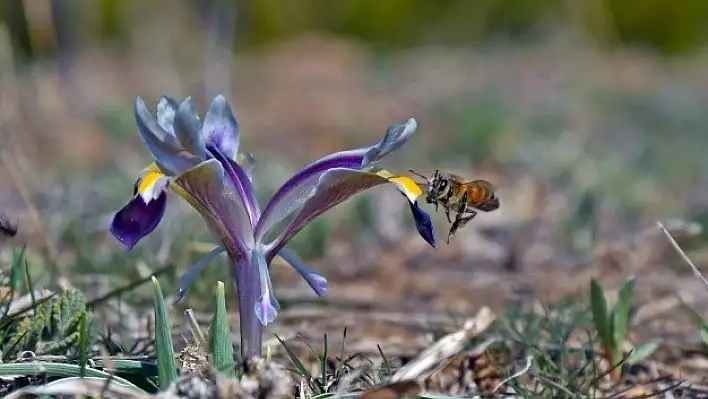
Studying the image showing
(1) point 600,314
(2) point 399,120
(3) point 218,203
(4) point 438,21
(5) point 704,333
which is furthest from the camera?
(4) point 438,21

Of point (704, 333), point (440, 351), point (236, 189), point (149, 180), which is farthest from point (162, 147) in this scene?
point (704, 333)

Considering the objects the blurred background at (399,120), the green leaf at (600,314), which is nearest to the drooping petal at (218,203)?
the green leaf at (600,314)

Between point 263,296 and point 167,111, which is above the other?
point 167,111

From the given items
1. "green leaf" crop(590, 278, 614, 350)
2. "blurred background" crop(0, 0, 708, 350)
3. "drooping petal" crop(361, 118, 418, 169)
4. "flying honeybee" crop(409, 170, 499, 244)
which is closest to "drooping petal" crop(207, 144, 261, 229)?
"drooping petal" crop(361, 118, 418, 169)

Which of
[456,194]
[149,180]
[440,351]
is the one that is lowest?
[440,351]

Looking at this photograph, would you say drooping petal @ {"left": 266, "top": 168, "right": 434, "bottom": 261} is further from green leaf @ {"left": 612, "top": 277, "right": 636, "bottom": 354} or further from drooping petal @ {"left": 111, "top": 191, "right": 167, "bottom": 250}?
green leaf @ {"left": 612, "top": 277, "right": 636, "bottom": 354}

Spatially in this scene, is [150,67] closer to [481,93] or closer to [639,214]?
[481,93]

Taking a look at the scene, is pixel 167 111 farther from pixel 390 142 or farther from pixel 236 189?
pixel 390 142
